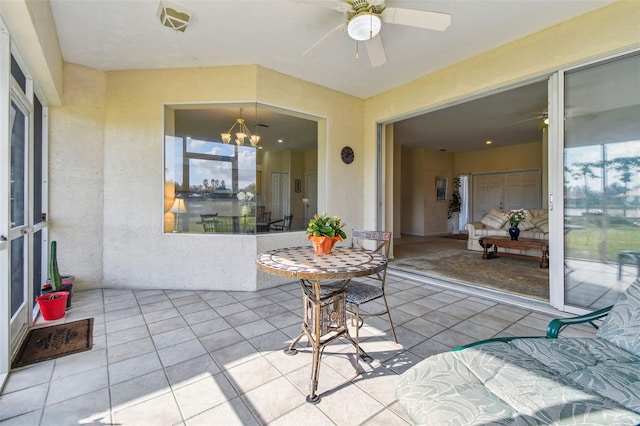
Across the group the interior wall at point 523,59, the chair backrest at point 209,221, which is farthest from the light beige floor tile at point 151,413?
the interior wall at point 523,59

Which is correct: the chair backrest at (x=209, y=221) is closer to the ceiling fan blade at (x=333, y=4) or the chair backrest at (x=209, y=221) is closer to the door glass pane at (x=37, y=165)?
the door glass pane at (x=37, y=165)

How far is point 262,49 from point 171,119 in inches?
63.4

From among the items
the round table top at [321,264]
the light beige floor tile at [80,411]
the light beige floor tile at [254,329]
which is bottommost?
the light beige floor tile at [80,411]

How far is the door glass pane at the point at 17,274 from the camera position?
232 centimetres

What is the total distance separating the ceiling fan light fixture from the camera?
84.4 inches

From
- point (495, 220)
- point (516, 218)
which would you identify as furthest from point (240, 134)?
point (495, 220)

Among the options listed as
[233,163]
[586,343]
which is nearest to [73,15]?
[233,163]

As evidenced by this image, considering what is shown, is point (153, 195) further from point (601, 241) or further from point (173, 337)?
point (601, 241)

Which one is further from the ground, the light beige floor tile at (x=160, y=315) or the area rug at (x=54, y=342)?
the light beige floor tile at (x=160, y=315)

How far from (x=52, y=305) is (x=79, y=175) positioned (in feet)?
5.52

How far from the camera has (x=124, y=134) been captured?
372 centimetres

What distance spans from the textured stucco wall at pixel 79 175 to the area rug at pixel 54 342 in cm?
122

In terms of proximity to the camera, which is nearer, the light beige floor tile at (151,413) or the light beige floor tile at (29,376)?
the light beige floor tile at (151,413)

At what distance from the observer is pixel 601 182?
2.63 m
